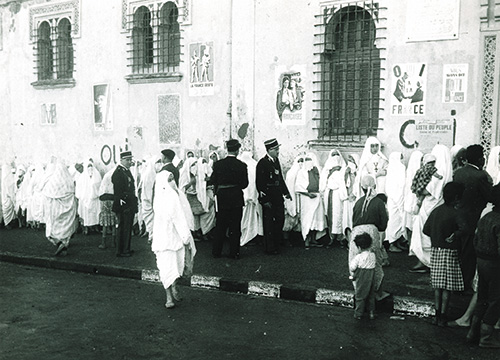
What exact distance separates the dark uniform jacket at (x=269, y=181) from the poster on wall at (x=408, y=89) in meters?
2.22

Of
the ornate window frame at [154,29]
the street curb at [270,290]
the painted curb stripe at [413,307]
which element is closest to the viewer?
the painted curb stripe at [413,307]

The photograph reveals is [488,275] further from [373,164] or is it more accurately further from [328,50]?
[328,50]

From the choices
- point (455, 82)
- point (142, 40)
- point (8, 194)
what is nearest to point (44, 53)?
point (142, 40)

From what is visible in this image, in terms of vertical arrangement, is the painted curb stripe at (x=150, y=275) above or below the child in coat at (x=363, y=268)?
below

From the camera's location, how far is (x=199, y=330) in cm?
638

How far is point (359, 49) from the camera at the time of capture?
34.6ft

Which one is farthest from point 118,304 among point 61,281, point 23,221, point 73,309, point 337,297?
point 23,221

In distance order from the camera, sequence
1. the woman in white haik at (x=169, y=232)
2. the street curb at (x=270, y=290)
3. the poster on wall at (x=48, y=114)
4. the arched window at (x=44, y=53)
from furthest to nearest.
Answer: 1. the arched window at (x=44, y=53)
2. the poster on wall at (x=48, y=114)
3. the woman in white haik at (x=169, y=232)
4. the street curb at (x=270, y=290)

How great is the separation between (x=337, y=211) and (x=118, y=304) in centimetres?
421

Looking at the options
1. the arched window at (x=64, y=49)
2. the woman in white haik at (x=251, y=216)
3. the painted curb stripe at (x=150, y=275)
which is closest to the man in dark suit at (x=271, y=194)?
the woman in white haik at (x=251, y=216)

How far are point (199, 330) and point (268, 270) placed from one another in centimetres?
256

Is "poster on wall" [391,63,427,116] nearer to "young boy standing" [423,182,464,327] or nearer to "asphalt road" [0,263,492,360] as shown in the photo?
"young boy standing" [423,182,464,327]

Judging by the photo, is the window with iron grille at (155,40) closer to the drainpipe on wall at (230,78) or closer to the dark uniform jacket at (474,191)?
the drainpipe on wall at (230,78)

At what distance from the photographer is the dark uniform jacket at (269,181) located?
973 centimetres
